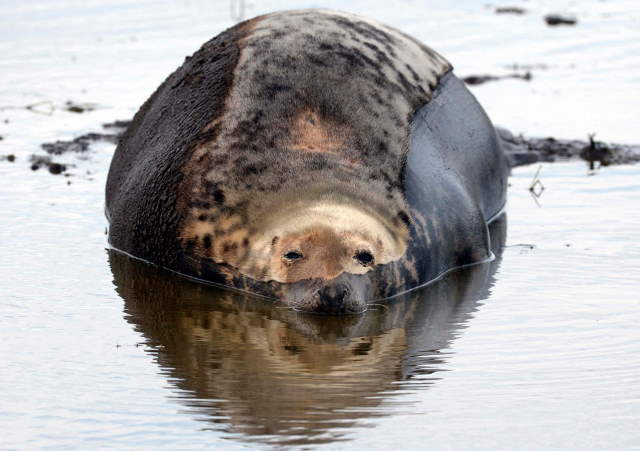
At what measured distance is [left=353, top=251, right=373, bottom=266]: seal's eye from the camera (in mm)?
6816

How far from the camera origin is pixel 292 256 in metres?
6.83

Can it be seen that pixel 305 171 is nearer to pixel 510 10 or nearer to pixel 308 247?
pixel 308 247

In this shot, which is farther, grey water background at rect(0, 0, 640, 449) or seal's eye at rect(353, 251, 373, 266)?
seal's eye at rect(353, 251, 373, 266)

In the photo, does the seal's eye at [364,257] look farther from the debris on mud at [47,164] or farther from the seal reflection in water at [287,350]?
the debris on mud at [47,164]

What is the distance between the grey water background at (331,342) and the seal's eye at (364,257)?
0.75ft

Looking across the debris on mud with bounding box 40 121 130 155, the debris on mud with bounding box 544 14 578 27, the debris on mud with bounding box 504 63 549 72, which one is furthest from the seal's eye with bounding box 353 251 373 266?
the debris on mud with bounding box 544 14 578 27

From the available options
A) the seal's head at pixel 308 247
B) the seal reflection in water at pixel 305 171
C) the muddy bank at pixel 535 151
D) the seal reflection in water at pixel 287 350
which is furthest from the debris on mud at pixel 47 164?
the seal's head at pixel 308 247

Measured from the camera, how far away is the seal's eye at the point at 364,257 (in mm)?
6816

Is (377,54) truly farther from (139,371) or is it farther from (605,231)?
(139,371)

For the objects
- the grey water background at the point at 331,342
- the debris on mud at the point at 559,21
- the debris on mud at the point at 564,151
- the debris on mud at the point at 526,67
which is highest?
the grey water background at the point at 331,342

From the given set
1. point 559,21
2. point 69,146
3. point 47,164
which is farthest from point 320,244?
point 559,21

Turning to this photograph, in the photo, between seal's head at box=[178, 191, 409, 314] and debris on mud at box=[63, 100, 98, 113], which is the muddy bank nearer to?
debris on mud at box=[63, 100, 98, 113]

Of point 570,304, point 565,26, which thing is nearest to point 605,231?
point 570,304

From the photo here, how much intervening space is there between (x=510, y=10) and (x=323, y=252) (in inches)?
430
